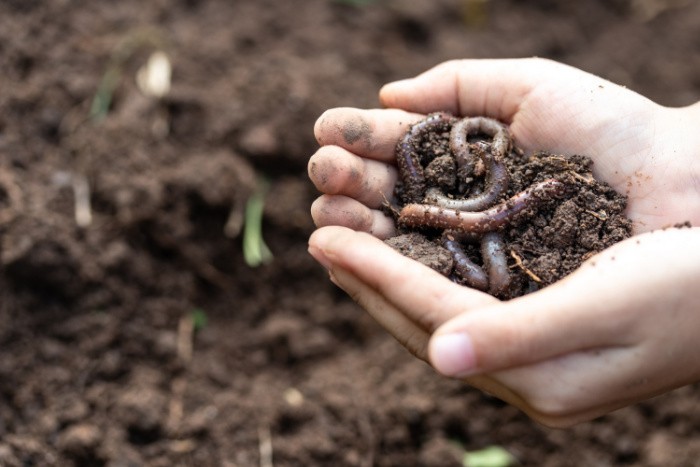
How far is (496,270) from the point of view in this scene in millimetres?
4551

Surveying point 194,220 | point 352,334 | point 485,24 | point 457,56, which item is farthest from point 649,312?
point 485,24

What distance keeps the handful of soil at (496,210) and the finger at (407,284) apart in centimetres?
64

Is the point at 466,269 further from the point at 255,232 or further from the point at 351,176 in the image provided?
the point at 255,232

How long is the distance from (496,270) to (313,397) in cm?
209

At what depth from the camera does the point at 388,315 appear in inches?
156

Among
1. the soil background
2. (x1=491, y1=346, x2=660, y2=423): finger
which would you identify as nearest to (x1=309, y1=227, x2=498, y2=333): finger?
(x1=491, y1=346, x2=660, y2=423): finger

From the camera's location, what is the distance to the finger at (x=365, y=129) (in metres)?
4.70

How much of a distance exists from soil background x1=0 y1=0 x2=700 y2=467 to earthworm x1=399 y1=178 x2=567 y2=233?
1740 mm

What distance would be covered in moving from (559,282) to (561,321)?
1.23 feet

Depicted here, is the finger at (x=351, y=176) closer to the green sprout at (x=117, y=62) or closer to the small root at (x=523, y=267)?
the small root at (x=523, y=267)

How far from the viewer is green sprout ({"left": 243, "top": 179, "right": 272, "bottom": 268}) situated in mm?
6164

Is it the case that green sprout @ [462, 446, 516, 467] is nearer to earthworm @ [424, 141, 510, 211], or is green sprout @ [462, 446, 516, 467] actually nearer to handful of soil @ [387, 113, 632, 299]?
handful of soil @ [387, 113, 632, 299]

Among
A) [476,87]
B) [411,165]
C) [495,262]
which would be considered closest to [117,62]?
[411,165]

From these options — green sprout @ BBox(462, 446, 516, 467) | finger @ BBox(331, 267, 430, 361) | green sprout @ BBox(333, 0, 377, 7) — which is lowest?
green sprout @ BBox(462, 446, 516, 467)
